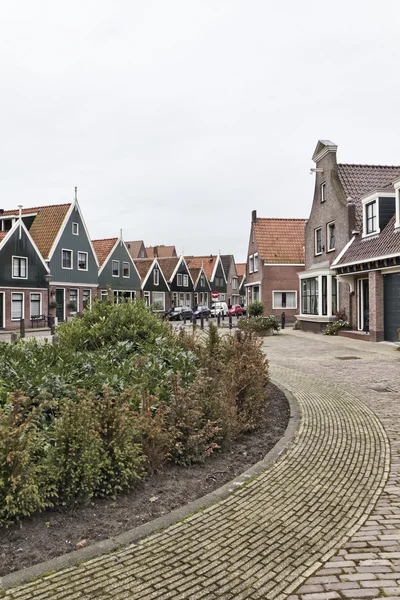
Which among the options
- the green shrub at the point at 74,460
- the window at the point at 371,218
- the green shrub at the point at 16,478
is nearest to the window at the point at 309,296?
the window at the point at 371,218

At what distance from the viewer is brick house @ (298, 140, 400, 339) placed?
842 inches

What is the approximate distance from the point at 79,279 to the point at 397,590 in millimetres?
39401

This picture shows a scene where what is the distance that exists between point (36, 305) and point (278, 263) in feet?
67.1

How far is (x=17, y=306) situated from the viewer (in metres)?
33.1

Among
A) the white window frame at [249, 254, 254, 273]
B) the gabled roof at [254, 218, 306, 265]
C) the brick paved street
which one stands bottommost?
the brick paved street

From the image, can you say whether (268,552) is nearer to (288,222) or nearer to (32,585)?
(32,585)

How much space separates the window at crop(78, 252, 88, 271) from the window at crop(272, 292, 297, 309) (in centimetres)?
1732

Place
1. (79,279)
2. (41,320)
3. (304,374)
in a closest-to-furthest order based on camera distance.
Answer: (304,374) → (41,320) → (79,279)

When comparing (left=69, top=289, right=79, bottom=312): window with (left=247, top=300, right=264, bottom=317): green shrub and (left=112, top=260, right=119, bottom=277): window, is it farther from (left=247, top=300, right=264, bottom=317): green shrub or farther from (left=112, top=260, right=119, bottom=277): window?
(left=247, top=300, right=264, bottom=317): green shrub

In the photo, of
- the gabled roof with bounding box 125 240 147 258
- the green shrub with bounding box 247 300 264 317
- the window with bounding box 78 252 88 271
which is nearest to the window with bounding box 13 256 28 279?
the window with bounding box 78 252 88 271

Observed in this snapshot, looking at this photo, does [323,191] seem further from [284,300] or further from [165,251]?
[165,251]

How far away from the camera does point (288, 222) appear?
136 feet

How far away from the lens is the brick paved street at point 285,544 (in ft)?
9.79

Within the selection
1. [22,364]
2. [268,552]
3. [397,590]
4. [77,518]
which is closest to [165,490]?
[77,518]
